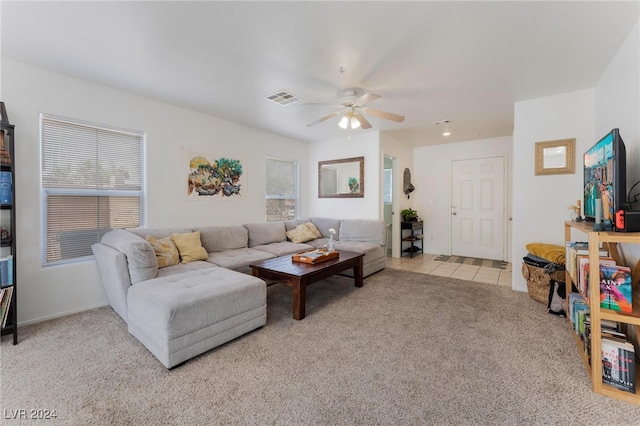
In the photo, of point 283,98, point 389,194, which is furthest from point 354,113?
point 389,194

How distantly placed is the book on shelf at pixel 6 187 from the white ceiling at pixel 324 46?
108cm

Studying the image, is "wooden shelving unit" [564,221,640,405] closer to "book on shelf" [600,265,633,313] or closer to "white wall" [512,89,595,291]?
"book on shelf" [600,265,633,313]

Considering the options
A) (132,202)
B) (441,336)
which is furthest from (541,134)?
(132,202)

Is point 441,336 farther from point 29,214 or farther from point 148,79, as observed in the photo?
point 29,214

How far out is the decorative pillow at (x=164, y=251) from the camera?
9.53ft

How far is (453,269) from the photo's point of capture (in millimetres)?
4605

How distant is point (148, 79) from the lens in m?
2.80

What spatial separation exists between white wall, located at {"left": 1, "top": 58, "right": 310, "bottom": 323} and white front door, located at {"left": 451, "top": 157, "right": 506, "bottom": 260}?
4.42 metres

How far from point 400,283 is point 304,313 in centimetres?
169

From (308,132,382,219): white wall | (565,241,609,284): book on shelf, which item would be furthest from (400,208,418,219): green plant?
(565,241,609,284): book on shelf

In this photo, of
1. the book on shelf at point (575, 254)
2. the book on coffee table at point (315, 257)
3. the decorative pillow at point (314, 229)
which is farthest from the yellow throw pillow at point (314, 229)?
the book on shelf at point (575, 254)

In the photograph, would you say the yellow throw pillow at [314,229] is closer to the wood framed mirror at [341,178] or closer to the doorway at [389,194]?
the wood framed mirror at [341,178]

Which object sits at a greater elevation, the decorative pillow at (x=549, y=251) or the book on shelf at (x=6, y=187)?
the book on shelf at (x=6, y=187)

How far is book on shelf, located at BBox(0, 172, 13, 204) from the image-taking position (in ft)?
7.08
